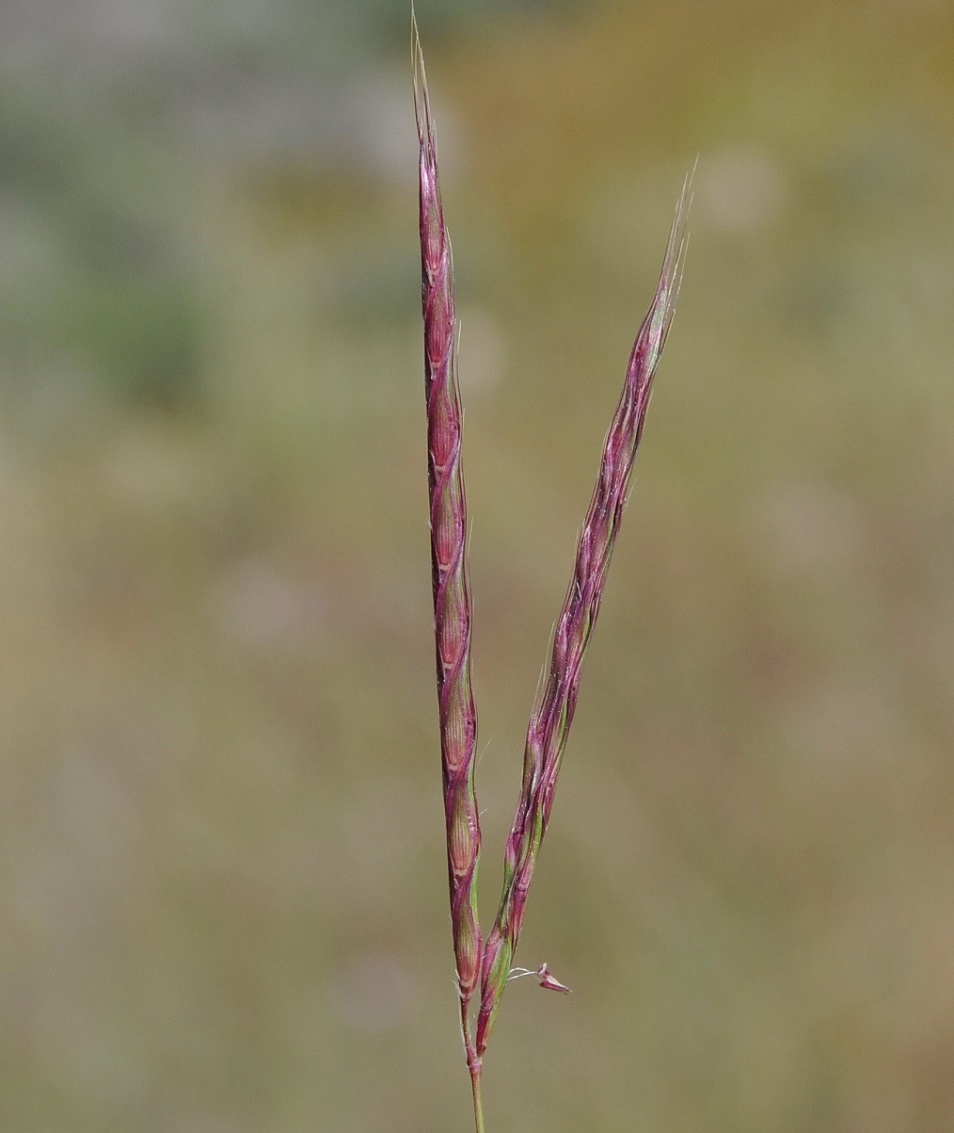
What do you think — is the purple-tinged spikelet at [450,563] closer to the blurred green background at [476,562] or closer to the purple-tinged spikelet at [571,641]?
the purple-tinged spikelet at [571,641]


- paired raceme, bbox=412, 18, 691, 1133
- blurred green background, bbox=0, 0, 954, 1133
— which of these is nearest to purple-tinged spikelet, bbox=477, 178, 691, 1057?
paired raceme, bbox=412, 18, 691, 1133

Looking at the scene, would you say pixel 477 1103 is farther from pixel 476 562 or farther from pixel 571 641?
pixel 476 562

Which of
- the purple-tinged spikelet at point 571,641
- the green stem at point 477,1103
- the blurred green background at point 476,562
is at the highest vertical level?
the purple-tinged spikelet at point 571,641

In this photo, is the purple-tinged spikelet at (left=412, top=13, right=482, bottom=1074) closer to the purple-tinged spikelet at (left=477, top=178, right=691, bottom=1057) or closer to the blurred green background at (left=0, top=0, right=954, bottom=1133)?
the purple-tinged spikelet at (left=477, top=178, right=691, bottom=1057)

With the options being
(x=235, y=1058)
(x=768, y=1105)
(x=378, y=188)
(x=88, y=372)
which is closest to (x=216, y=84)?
(x=378, y=188)

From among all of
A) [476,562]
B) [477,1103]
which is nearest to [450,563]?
[477,1103]

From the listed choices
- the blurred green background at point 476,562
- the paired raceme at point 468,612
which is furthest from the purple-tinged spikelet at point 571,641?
the blurred green background at point 476,562
